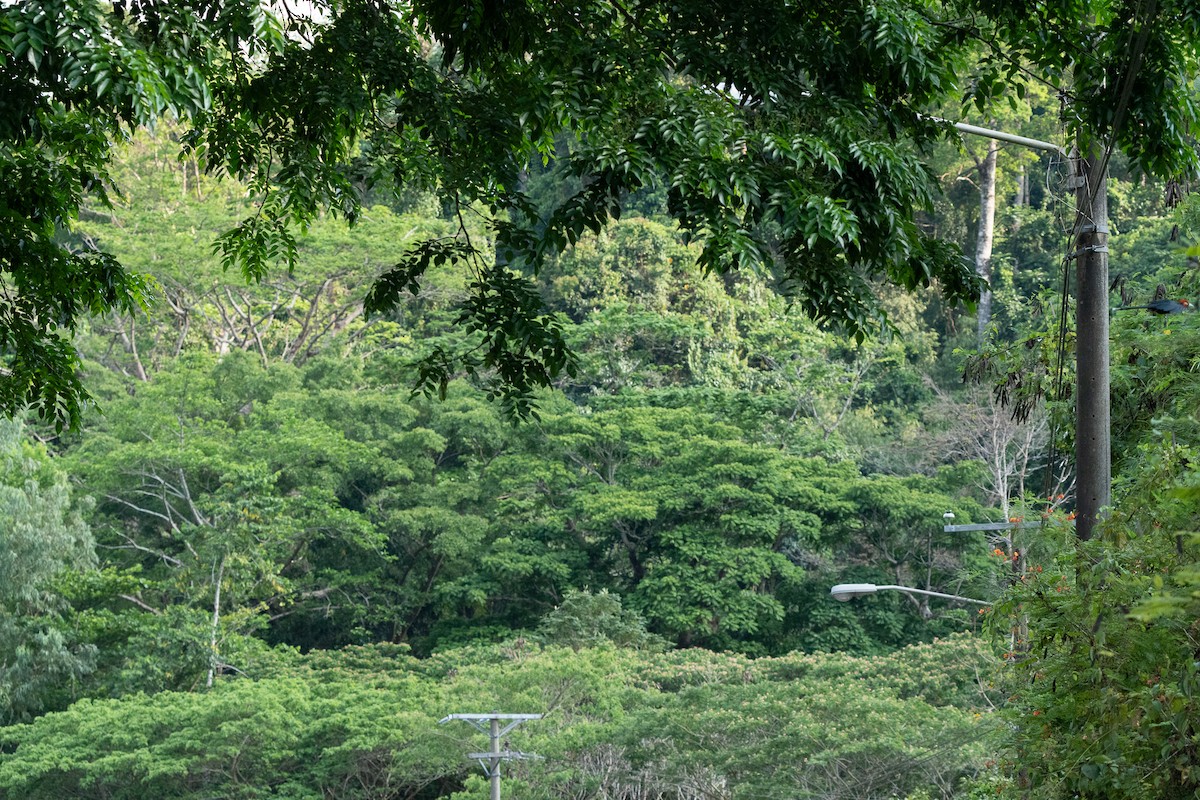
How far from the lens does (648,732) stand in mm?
23234

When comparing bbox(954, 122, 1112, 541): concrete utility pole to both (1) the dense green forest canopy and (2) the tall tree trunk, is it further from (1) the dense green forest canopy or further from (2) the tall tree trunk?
(2) the tall tree trunk

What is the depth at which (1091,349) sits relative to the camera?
778cm

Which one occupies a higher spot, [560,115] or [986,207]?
[986,207]

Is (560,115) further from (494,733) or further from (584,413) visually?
(584,413)

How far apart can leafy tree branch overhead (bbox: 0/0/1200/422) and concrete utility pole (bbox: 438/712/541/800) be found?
14085mm

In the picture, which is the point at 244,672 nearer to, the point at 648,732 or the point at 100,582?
the point at 100,582

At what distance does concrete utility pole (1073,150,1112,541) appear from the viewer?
7.58 metres

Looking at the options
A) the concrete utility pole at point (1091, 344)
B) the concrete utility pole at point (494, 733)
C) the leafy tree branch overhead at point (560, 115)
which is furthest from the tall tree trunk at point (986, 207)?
the leafy tree branch overhead at point (560, 115)

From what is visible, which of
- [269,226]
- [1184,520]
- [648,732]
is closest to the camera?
[1184,520]

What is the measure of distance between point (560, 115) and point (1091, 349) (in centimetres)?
322

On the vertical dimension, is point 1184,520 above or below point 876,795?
above

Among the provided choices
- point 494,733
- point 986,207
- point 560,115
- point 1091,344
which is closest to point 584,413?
point 986,207

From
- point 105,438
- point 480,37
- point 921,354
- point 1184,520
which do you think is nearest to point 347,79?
point 480,37

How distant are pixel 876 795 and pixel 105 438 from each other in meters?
18.2
